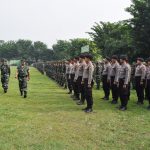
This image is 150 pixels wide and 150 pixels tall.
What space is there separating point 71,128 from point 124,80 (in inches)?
190

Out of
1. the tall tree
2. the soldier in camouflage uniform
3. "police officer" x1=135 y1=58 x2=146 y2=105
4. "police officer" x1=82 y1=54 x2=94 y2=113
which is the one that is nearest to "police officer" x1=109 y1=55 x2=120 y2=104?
"police officer" x1=135 y1=58 x2=146 y2=105

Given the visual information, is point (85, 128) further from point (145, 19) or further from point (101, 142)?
point (145, 19)

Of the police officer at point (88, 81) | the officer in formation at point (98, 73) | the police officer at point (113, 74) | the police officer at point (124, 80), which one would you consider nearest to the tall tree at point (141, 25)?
the officer in formation at point (98, 73)

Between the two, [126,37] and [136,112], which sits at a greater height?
[126,37]

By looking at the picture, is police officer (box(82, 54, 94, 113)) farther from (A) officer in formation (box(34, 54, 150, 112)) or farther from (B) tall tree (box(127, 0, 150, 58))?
(B) tall tree (box(127, 0, 150, 58))

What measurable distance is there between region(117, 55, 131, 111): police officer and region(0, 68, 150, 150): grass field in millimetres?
327

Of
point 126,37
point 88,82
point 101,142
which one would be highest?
point 126,37

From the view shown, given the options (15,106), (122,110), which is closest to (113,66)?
(122,110)

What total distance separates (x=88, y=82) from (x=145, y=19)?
1061 cm

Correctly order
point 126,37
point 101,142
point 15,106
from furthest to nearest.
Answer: point 126,37 < point 15,106 < point 101,142

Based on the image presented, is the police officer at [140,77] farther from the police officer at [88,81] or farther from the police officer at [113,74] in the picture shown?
the police officer at [88,81]

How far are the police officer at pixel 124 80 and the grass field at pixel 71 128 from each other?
33cm

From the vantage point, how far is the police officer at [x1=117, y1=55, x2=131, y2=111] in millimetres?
14727

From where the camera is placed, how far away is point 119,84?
15.3 m
